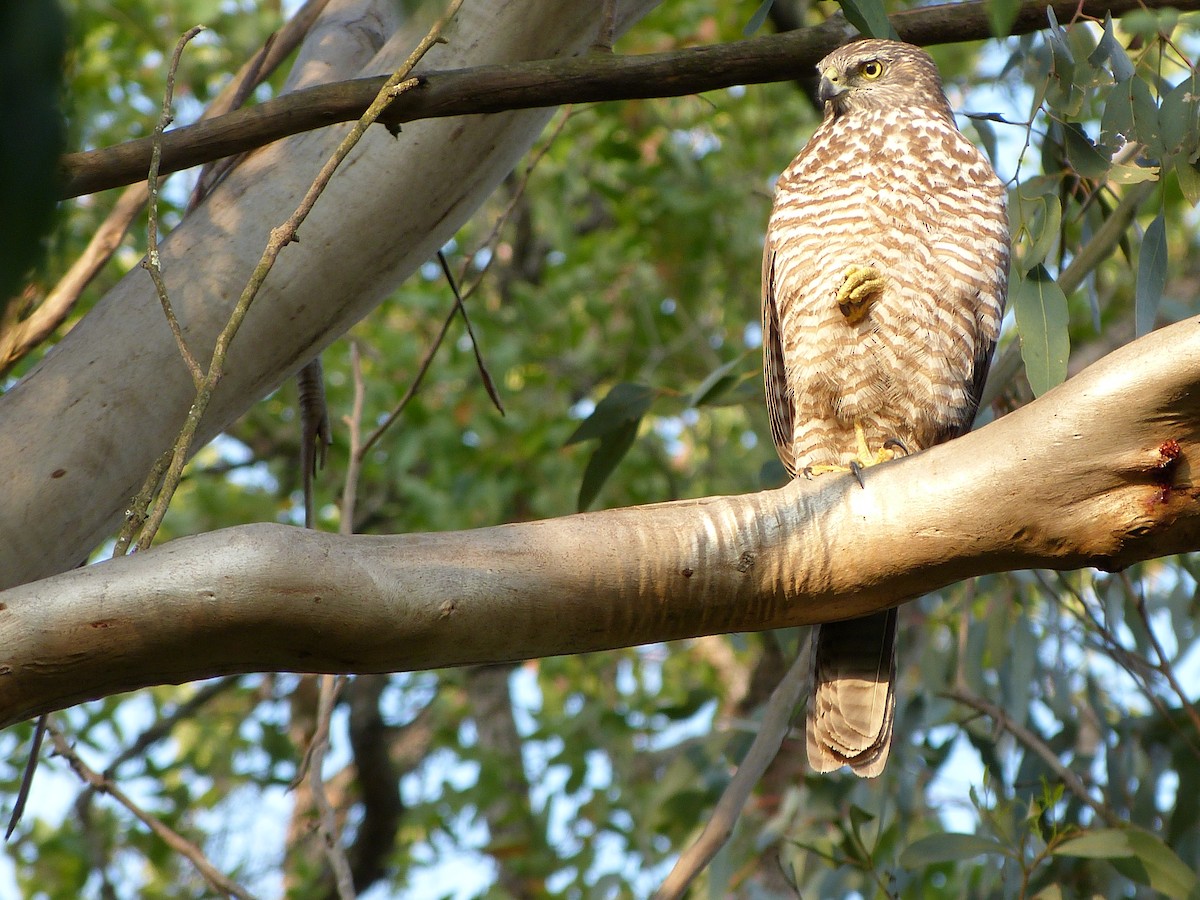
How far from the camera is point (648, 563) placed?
1618mm

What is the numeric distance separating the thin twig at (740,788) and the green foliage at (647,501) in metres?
0.28

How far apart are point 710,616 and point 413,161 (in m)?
1.06

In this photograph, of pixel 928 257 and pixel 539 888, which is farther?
pixel 539 888

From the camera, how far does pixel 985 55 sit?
25.2 ft

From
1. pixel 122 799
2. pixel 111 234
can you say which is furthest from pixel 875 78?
pixel 122 799

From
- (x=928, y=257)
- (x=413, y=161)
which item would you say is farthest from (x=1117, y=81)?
(x=413, y=161)

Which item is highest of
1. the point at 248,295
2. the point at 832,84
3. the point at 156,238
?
the point at 832,84

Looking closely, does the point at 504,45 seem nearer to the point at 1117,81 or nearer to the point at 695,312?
the point at 1117,81

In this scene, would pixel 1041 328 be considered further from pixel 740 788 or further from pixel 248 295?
pixel 248 295

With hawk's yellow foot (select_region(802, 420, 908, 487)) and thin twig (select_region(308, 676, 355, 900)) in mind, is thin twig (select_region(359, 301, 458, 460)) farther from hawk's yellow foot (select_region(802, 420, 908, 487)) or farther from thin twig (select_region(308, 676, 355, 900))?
hawk's yellow foot (select_region(802, 420, 908, 487))

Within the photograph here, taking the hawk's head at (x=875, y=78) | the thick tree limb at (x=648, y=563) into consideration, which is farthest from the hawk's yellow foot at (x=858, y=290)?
the thick tree limb at (x=648, y=563)

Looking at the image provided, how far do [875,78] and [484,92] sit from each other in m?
1.67

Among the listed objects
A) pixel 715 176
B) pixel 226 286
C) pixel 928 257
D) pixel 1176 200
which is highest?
pixel 715 176

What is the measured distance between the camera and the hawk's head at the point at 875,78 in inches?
128
